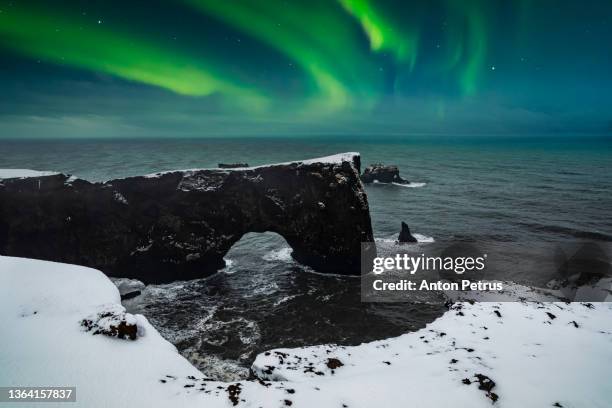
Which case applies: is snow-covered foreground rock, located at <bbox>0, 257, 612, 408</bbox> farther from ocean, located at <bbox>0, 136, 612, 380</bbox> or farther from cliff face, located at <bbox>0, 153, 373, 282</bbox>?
cliff face, located at <bbox>0, 153, 373, 282</bbox>

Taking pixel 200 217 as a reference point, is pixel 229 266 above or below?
below

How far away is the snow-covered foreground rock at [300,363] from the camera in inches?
268

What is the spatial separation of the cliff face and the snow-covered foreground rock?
498 inches

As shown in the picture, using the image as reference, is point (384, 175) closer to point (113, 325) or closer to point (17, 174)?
point (17, 174)

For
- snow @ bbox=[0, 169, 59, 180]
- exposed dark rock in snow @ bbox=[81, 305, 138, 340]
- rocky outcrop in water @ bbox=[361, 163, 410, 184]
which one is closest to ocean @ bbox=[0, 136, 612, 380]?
exposed dark rock in snow @ bbox=[81, 305, 138, 340]

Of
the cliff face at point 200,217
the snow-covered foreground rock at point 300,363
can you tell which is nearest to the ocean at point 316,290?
the cliff face at point 200,217

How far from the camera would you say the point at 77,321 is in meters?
8.34

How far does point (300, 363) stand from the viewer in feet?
30.9

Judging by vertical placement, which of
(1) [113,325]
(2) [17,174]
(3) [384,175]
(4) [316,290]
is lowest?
(4) [316,290]

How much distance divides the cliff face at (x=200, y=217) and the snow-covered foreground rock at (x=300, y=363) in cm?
1264

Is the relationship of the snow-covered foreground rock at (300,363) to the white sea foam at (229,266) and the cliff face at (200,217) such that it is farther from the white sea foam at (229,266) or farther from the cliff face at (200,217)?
the white sea foam at (229,266)

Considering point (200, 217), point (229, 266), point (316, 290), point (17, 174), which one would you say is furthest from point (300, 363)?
point (17, 174)

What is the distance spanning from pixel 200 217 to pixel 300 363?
57.8ft

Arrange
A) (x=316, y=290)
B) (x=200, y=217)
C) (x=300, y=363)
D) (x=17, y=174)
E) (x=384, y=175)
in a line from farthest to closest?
(x=384, y=175) → (x=200, y=217) → (x=316, y=290) → (x=17, y=174) → (x=300, y=363)
